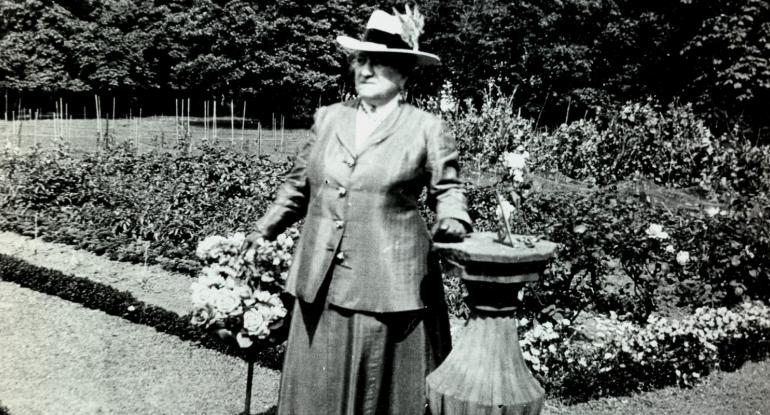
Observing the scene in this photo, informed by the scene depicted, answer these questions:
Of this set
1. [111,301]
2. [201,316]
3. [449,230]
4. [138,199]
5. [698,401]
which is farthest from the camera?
[138,199]

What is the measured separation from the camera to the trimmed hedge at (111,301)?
18.0 ft

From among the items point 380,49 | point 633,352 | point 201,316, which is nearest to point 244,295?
point 201,316

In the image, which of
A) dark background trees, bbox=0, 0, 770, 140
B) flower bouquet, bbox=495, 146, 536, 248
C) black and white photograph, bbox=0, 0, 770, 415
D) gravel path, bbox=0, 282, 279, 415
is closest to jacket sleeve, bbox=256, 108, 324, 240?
black and white photograph, bbox=0, 0, 770, 415

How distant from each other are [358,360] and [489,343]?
0.53m

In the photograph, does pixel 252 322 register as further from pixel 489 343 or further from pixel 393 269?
pixel 489 343

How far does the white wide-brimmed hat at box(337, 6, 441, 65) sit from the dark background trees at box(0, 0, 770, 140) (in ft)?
59.6

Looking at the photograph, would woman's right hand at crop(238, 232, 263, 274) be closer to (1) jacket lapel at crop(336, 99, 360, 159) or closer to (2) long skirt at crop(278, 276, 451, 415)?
(2) long skirt at crop(278, 276, 451, 415)

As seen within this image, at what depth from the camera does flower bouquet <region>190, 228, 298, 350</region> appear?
3.25 meters

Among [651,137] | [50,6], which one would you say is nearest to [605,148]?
[651,137]

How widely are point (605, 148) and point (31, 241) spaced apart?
8546mm

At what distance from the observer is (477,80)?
2598 centimetres

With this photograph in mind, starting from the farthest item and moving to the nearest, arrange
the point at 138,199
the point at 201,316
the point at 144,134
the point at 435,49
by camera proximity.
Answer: the point at 435,49 < the point at 144,134 < the point at 138,199 < the point at 201,316

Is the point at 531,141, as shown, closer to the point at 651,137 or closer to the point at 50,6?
the point at 651,137

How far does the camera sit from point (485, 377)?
8.62 feet
